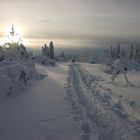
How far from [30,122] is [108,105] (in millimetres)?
3581

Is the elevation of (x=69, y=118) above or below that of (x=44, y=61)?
above

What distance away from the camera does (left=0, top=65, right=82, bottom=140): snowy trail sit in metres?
6.41

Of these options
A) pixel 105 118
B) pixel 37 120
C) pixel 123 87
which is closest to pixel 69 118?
pixel 37 120

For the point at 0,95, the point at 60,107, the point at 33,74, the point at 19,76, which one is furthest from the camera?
the point at 33,74

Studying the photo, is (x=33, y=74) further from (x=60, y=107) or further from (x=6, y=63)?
(x=60, y=107)

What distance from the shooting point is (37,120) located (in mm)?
7707

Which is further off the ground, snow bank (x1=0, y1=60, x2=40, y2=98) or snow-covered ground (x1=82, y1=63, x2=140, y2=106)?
snow bank (x1=0, y1=60, x2=40, y2=98)

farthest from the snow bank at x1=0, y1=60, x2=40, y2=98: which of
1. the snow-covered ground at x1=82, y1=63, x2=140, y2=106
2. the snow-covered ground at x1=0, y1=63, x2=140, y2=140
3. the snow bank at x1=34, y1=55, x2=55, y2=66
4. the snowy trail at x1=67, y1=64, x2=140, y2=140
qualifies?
the snow bank at x1=34, y1=55, x2=55, y2=66

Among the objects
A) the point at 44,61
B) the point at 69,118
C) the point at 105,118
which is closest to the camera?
the point at 105,118

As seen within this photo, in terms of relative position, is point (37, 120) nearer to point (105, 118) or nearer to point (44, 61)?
point (105, 118)

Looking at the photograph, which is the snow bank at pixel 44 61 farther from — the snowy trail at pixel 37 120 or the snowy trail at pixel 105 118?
the snowy trail at pixel 105 118

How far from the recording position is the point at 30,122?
7473 mm

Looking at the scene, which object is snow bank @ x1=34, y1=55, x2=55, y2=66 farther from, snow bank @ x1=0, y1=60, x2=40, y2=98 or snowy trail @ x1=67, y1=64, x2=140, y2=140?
snowy trail @ x1=67, y1=64, x2=140, y2=140

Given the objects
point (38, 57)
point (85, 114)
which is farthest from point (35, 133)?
point (38, 57)
